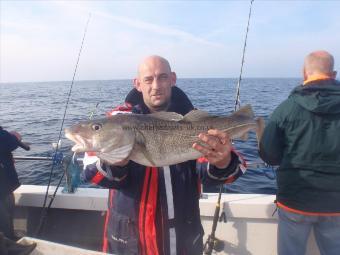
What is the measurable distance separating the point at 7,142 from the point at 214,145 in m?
3.22

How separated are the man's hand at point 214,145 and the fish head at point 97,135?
2.17 ft

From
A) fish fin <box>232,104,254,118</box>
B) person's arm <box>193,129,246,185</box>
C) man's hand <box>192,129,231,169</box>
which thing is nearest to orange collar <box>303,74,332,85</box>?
fish fin <box>232,104,254,118</box>

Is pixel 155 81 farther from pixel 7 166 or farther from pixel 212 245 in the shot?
pixel 7 166

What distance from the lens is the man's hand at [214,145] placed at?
8.75 ft

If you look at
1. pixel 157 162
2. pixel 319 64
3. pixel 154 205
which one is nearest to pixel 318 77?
pixel 319 64

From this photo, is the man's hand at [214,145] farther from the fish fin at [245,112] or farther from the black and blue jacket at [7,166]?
the black and blue jacket at [7,166]

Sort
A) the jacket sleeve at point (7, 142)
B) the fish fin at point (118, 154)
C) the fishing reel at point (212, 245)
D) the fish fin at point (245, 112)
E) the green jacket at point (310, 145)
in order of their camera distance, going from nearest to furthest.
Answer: the fish fin at point (118, 154)
the fish fin at point (245, 112)
the green jacket at point (310, 145)
the fishing reel at point (212, 245)
the jacket sleeve at point (7, 142)

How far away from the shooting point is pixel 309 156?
11.3 feet

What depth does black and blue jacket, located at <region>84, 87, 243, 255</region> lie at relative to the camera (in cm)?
283

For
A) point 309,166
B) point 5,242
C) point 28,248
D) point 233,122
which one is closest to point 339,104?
point 309,166

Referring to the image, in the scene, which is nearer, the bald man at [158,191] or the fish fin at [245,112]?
the bald man at [158,191]

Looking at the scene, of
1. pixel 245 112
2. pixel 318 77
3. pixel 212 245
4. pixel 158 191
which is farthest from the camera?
pixel 212 245

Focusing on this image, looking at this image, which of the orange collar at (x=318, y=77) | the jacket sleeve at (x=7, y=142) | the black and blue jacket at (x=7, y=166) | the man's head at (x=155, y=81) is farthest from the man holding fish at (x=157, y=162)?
the jacket sleeve at (x=7, y=142)

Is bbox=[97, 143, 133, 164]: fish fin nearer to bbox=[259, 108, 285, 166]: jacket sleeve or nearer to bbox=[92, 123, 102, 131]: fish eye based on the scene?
bbox=[92, 123, 102, 131]: fish eye
